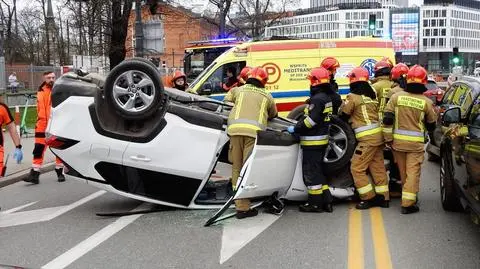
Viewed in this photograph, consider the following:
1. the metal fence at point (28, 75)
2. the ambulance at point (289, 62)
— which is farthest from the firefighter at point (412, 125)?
the metal fence at point (28, 75)

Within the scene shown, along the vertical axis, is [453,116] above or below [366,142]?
above

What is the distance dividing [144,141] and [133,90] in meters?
0.64

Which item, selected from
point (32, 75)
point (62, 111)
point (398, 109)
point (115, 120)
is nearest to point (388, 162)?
point (398, 109)

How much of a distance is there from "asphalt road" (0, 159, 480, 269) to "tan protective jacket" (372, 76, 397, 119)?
1868mm

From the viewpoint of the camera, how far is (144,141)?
698 centimetres

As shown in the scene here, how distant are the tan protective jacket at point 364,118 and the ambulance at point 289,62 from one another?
509cm

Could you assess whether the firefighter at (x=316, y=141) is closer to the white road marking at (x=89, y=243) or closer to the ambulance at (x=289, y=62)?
the white road marking at (x=89, y=243)

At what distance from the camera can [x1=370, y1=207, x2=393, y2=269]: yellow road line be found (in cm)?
536

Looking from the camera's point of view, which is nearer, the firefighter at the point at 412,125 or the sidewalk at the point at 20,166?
the firefighter at the point at 412,125

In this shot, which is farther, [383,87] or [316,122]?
[383,87]

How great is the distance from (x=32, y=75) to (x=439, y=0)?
443ft

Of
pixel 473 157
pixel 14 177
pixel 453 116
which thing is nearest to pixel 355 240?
pixel 473 157

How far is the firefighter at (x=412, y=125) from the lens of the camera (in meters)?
7.27

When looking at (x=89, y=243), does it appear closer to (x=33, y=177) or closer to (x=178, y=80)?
(x=33, y=177)
